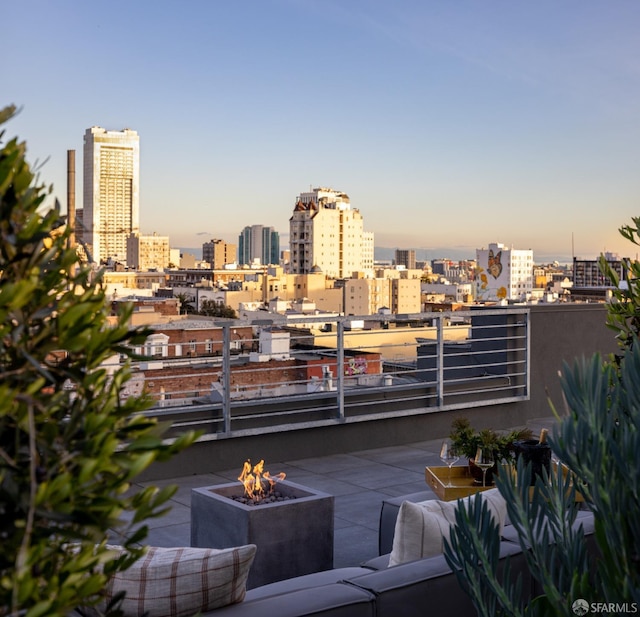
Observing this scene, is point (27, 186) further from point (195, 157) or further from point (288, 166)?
point (288, 166)

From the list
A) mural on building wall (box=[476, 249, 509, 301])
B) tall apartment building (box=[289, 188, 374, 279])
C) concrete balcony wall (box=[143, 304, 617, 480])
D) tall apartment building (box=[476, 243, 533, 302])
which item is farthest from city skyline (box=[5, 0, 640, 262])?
tall apartment building (box=[289, 188, 374, 279])

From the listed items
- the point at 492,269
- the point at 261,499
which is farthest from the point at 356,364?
the point at 492,269

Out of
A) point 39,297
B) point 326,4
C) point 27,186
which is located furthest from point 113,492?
point 326,4

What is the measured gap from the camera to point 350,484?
604 centimetres

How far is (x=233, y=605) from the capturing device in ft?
7.21

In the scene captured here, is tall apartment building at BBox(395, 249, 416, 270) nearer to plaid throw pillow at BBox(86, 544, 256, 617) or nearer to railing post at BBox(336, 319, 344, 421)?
railing post at BBox(336, 319, 344, 421)

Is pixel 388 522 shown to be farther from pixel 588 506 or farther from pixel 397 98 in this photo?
pixel 397 98

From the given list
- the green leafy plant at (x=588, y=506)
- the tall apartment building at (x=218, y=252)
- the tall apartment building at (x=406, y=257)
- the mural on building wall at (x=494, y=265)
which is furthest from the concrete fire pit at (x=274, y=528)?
the tall apartment building at (x=406, y=257)

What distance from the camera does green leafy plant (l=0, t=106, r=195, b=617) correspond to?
97 centimetres

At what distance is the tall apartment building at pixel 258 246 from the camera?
15200 cm

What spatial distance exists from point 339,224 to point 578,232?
237ft

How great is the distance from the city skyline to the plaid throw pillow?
20.5 m

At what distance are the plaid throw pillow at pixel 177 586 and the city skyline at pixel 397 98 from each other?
20.5 metres

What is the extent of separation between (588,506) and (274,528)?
8.67ft
